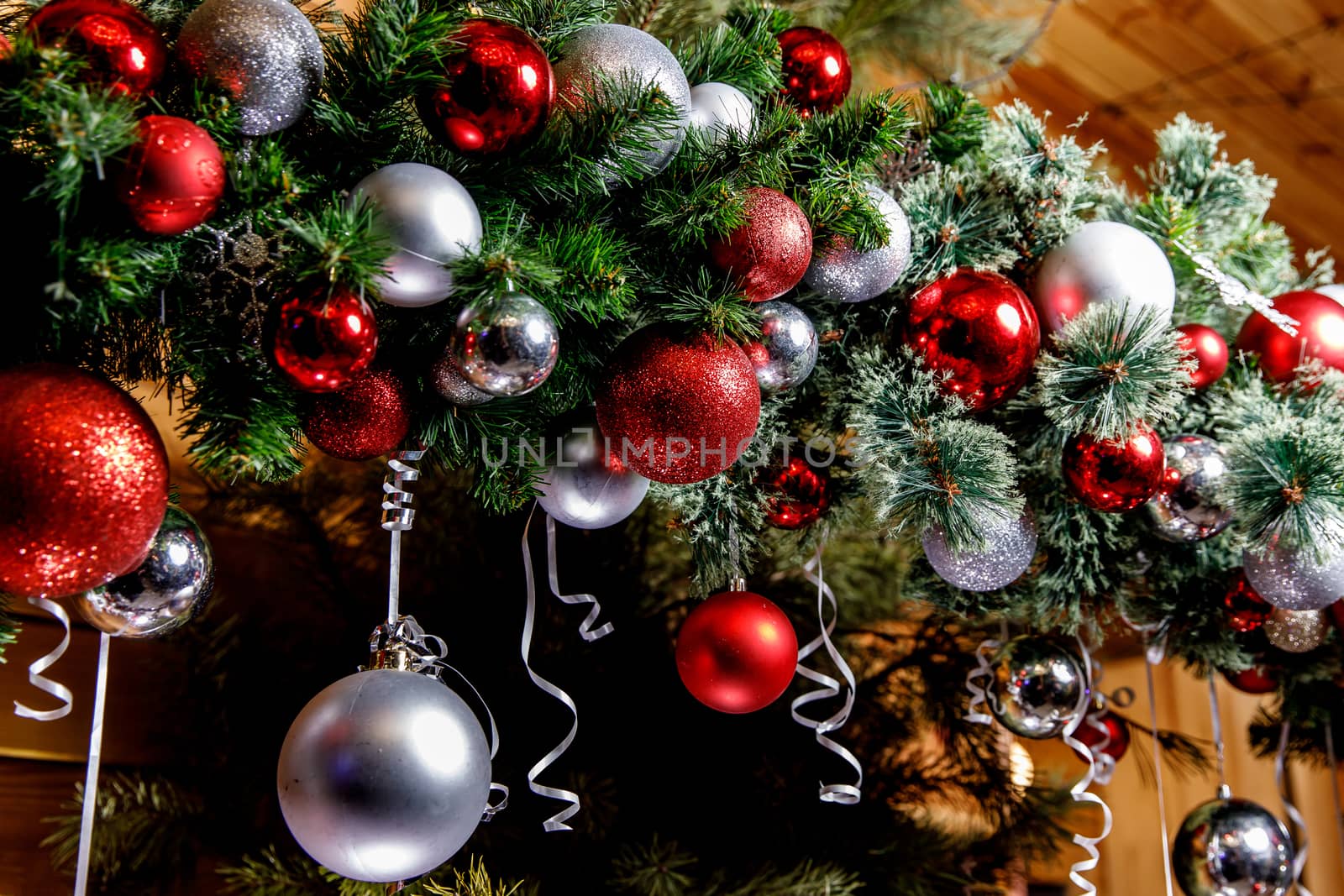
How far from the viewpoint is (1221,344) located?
70 cm

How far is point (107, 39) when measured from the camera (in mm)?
417

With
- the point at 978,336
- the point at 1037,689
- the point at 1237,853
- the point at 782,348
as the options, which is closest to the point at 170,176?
the point at 782,348

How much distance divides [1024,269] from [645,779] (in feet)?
1.64

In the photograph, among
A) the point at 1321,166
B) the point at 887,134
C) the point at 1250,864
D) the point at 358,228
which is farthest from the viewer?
the point at 1321,166

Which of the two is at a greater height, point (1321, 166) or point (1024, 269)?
point (1321, 166)

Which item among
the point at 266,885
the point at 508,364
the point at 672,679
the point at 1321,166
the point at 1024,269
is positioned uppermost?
the point at 1321,166

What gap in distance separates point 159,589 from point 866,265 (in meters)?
0.42

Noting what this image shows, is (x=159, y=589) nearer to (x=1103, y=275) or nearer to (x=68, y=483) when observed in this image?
(x=68, y=483)

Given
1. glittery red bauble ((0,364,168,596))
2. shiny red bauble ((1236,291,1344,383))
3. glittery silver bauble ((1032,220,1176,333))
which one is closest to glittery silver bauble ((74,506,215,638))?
glittery red bauble ((0,364,168,596))

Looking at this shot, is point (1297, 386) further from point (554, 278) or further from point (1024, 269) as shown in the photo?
point (554, 278)

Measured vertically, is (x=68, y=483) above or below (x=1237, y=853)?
above

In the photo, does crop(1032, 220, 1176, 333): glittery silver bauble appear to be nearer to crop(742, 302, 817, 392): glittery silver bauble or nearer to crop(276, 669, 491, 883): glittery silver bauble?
crop(742, 302, 817, 392): glittery silver bauble

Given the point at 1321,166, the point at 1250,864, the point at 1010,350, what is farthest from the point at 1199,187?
the point at 1321,166

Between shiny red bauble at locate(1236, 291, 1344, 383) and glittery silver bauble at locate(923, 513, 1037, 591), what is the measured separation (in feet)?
0.84
